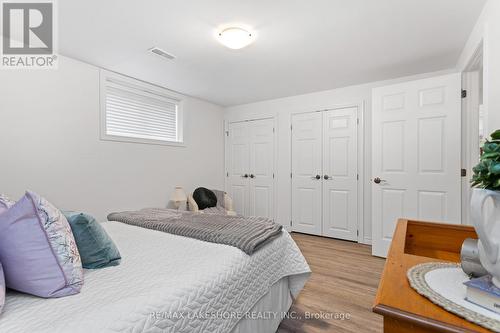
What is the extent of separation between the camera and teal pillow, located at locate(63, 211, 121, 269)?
3.83ft

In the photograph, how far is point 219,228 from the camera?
70.9 inches

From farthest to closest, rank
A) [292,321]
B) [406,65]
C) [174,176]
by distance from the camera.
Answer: [174,176], [406,65], [292,321]

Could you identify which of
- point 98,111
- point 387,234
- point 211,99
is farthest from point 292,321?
point 211,99

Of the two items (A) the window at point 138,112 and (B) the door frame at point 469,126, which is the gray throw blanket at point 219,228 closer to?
(A) the window at point 138,112

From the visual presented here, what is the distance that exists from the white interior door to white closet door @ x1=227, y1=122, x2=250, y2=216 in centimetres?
228

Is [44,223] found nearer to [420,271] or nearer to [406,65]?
[420,271]

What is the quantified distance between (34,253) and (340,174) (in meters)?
3.61

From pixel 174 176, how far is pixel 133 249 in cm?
240

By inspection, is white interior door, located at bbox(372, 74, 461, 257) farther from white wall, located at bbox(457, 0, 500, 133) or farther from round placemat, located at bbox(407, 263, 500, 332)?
round placemat, located at bbox(407, 263, 500, 332)

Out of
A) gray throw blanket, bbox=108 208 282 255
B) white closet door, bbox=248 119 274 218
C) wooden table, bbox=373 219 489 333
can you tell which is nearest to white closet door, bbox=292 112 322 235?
white closet door, bbox=248 119 274 218

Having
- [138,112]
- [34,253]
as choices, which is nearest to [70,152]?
[138,112]

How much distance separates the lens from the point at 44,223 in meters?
0.95

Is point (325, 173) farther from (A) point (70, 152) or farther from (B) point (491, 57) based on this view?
(A) point (70, 152)

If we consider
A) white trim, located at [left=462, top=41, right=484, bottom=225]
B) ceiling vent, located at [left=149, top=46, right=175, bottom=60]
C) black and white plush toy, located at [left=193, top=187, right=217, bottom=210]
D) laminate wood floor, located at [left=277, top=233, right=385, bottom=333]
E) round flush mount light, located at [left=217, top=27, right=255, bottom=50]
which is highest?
ceiling vent, located at [left=149, top=46, right=175, bottom=60]
